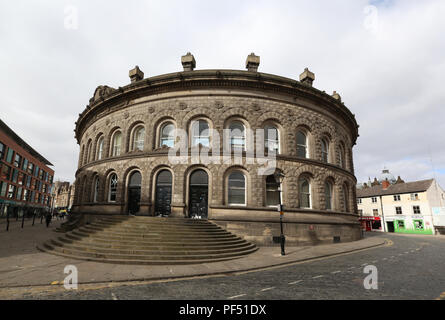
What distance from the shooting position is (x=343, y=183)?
776 inches

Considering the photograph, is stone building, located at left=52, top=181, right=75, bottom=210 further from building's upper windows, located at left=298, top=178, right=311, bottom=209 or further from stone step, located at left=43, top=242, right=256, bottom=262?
building's upper windows, located at left=298, top=178, right=311, bottom=209

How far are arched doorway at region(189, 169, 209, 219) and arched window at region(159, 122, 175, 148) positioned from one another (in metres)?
3.24

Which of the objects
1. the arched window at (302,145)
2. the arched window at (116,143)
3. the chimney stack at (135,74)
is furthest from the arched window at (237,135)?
the chimney stack at (135,74)

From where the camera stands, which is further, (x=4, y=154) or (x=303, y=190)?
(x=4, y=154)

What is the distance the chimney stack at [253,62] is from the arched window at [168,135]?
844 cm

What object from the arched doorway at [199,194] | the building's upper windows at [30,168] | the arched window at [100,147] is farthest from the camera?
the building's upper windows at [30,168]

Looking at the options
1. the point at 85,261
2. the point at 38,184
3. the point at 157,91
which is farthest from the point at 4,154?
the point at 85,261

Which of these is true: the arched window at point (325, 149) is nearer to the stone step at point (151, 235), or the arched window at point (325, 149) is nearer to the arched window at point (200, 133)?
the arched window at point (200, 133)

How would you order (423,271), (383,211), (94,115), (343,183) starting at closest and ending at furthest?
(423,271)
(343,183)
(94,115)
(383,211)

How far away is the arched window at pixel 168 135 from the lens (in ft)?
55.9

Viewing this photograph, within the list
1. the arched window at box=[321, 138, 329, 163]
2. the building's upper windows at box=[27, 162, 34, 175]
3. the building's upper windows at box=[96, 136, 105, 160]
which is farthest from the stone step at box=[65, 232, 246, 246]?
the building's upper windows at box=[27, 162, 34, 175]

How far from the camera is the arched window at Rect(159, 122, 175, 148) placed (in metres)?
17.0
